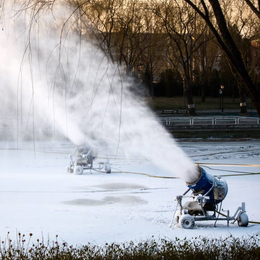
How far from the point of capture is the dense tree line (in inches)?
240

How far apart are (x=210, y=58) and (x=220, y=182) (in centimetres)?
4991

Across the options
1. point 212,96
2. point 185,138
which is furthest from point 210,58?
point 185,138

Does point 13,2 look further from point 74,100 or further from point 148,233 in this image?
point 74,100

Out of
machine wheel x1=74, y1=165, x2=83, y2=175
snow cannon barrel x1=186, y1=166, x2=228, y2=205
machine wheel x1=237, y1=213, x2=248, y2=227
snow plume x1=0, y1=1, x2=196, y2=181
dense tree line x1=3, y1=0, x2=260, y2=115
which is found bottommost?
machine wheel x1=74, y1=165, x2=83, y2=175

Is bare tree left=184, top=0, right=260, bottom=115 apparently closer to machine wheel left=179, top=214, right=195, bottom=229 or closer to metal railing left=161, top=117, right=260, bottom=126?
machine wheel left=179, top=214, right=195, bottom=229

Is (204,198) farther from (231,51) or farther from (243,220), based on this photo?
(231,51)

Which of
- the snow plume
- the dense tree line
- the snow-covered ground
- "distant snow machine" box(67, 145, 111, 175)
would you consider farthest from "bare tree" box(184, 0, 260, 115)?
"distant snow machine" box(67, 145, 111, 175)

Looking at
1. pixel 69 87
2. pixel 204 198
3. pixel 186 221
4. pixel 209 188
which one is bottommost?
pixel 186 221

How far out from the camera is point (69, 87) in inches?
426

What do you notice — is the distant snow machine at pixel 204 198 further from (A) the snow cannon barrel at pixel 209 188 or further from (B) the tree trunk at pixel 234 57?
(B) the tree trunk at pixel 234 57

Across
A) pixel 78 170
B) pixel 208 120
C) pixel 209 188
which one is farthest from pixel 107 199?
pixel 208 120

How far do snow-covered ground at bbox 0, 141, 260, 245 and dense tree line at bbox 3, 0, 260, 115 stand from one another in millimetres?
1850

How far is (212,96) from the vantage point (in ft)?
222

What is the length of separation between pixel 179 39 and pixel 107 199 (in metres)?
32.6
